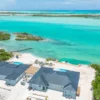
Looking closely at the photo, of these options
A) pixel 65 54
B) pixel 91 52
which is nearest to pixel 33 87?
pixel 65 54

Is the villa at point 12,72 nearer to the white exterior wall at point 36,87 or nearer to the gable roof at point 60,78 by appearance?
the gable roof at point 60,78

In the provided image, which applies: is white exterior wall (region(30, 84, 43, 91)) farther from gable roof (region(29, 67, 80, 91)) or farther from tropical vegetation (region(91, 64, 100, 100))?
tropical vegetation (region(91, 64, 100, 100))


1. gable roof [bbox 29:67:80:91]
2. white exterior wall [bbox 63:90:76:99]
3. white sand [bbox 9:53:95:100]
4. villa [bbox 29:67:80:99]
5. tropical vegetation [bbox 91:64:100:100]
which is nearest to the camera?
tropical vegetation [bbox 91:64:100:100]

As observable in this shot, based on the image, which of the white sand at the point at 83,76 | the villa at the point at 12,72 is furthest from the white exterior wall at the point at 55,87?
the villa at the point at 12,72

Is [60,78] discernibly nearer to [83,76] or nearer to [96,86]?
[96,86]

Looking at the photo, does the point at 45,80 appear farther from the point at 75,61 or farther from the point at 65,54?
the point at 65,54

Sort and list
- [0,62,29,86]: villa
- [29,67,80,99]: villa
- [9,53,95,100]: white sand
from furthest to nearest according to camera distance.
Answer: [0,62,29,86]: villa, [9,53,95,100]: white sand, [29,67,80,99]: villa

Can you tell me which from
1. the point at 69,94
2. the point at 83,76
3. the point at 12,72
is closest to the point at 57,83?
the point at 69,94

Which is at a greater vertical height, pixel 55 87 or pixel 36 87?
pixel 55 87

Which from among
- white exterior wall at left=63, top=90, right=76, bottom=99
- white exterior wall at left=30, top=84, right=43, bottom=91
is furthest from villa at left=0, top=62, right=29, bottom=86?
white exterior wall at left=63, top=90, right=76, bottom=99
